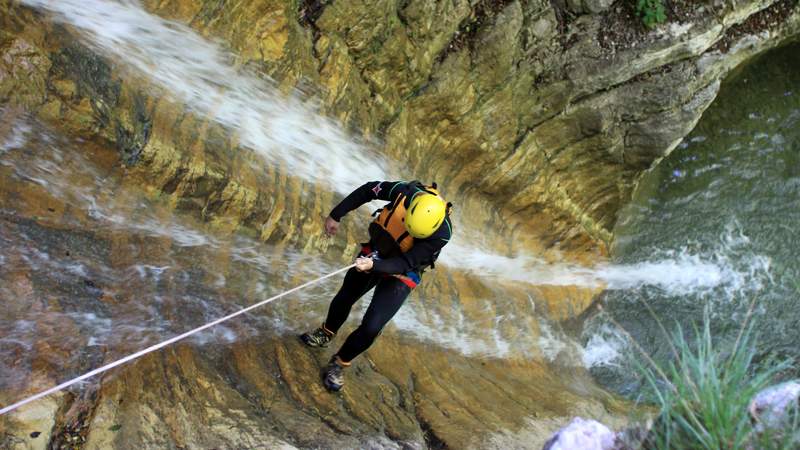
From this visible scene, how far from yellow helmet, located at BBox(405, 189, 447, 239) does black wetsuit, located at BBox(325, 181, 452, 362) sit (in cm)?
11

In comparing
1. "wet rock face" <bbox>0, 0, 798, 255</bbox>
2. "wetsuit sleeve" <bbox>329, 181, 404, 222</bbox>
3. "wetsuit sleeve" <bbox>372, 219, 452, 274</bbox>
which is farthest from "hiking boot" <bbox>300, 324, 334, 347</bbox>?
"wet rock face" <bbox>0, 0, 798, 255</bbox>

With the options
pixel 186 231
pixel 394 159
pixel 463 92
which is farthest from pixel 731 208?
pixel 186 231

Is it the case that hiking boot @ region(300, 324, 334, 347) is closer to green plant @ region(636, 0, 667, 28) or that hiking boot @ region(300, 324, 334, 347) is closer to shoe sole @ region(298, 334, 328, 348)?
shoe sole @ region(298, 334, 328, 348)

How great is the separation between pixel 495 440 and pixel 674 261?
601 centimetres

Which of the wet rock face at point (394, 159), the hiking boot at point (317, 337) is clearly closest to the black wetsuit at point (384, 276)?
the hiking boot at point (317, 337)

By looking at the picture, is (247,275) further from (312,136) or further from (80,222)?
(312,136)

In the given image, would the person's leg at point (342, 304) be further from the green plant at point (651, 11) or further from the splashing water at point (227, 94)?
the green plant at point (651, 11)

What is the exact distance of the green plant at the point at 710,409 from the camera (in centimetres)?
273

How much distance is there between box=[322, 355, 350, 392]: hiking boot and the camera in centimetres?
471

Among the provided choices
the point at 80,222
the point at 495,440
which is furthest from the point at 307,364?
the point at 80,222

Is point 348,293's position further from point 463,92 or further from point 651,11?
point 651,11

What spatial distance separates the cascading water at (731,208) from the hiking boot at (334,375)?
5253mm

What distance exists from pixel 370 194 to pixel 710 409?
2.76m

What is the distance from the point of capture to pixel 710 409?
2.79m
